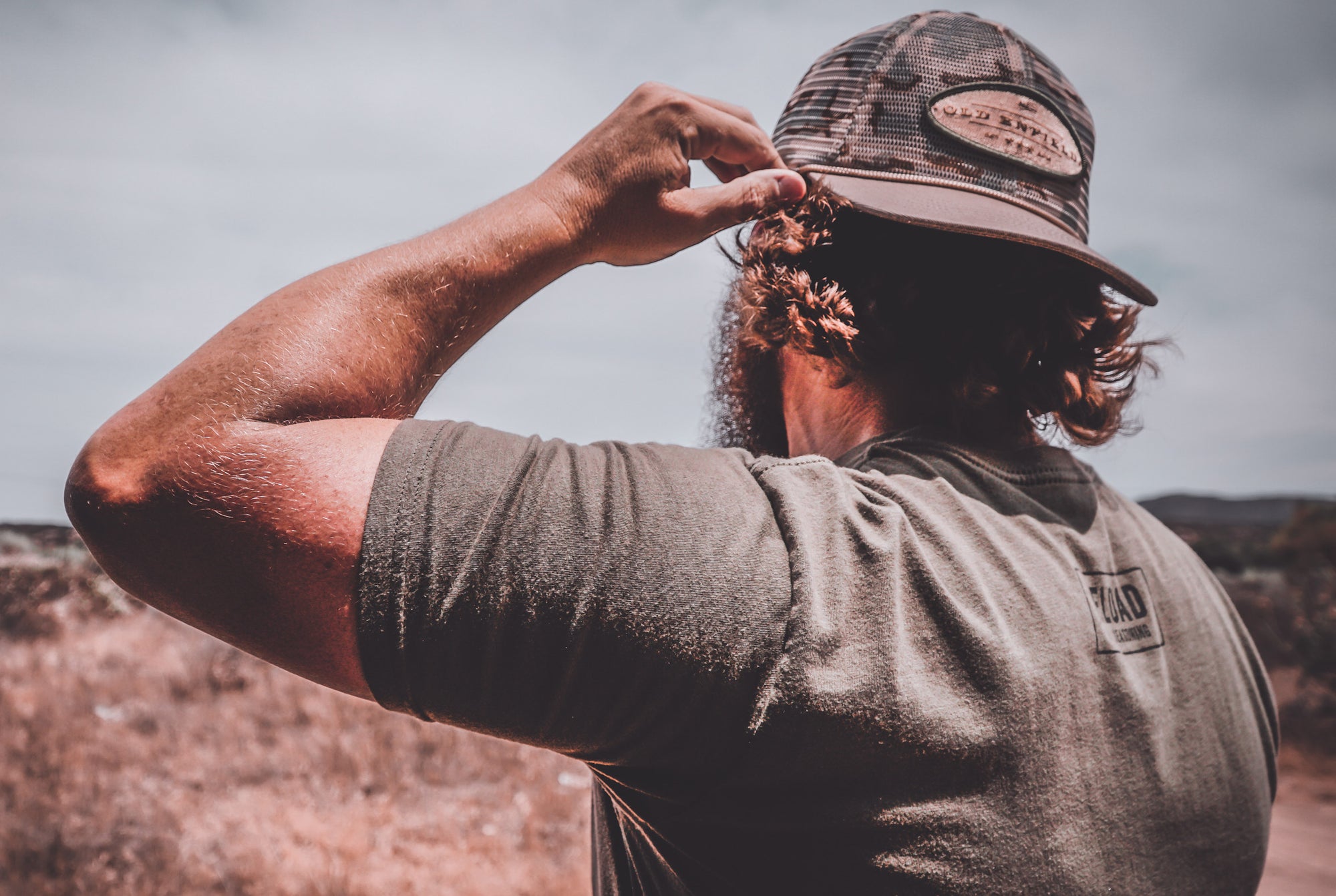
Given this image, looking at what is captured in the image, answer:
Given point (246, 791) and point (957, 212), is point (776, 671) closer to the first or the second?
point (957, 212)

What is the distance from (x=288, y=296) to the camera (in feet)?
3.40

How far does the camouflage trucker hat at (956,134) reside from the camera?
1465mm

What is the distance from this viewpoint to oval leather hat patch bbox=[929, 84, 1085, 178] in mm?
1490

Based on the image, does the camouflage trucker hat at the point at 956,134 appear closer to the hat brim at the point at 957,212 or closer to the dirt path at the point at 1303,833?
the hat brim at the point at 957,212

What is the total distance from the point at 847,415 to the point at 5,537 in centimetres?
1679

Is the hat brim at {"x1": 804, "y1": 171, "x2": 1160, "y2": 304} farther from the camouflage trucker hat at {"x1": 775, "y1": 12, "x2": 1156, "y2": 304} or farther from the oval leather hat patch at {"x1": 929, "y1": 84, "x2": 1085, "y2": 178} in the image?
the oval leather hat patch at {"x1": 929, "y1": 84, "x2": 1085, "y2": 178}

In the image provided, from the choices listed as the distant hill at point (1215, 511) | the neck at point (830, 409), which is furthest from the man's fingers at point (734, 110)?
the distant hill at point (1215, 511)

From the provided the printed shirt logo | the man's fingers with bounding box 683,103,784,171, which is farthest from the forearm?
the printed shirt logo

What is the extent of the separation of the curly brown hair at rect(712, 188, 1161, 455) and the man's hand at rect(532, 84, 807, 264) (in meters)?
0.23

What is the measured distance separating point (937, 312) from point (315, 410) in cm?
108

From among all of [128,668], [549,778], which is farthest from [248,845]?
[128,668]

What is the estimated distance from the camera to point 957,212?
1403 mm

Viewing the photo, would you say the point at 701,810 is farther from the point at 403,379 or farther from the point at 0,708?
the point at 0,708

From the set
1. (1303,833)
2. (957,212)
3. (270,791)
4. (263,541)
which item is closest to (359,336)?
(263,541)
